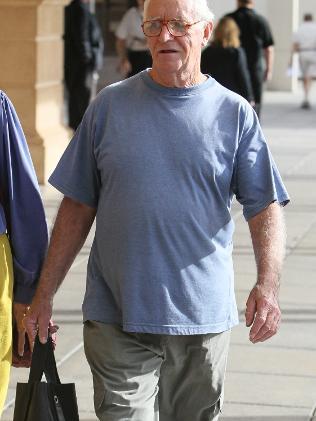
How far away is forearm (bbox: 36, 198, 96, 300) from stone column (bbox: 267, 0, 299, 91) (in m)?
25.1

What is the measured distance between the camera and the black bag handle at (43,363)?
380 centimetres

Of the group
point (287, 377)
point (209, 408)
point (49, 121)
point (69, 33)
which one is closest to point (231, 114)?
point (209, 408)

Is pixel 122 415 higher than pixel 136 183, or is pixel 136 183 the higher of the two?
pixel 136 183

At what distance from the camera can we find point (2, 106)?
388cm

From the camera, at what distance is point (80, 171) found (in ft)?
12.8

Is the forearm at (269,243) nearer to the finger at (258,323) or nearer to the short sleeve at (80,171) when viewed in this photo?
the finger at (258,323)

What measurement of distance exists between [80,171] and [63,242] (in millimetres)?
222

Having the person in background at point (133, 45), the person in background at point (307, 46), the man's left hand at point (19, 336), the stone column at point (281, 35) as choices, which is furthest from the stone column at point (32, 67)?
the stone column at point (281, 35)

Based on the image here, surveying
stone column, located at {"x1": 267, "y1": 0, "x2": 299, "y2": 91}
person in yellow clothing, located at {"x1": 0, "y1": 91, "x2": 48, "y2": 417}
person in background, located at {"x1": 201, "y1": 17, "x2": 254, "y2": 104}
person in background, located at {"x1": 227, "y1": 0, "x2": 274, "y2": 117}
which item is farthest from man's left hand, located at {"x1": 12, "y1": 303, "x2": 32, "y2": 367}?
stone column, located at {"x1": 267, "y1": 0, "x2": 299, "y2": 91}

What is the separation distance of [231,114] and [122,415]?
948 mm

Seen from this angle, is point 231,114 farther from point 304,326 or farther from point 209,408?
point 304,326

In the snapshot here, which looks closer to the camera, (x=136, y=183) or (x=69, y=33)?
→ (x=136, y=183)

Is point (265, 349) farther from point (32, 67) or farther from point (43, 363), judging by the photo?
point (32, 67)

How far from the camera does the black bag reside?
374 centimetres
